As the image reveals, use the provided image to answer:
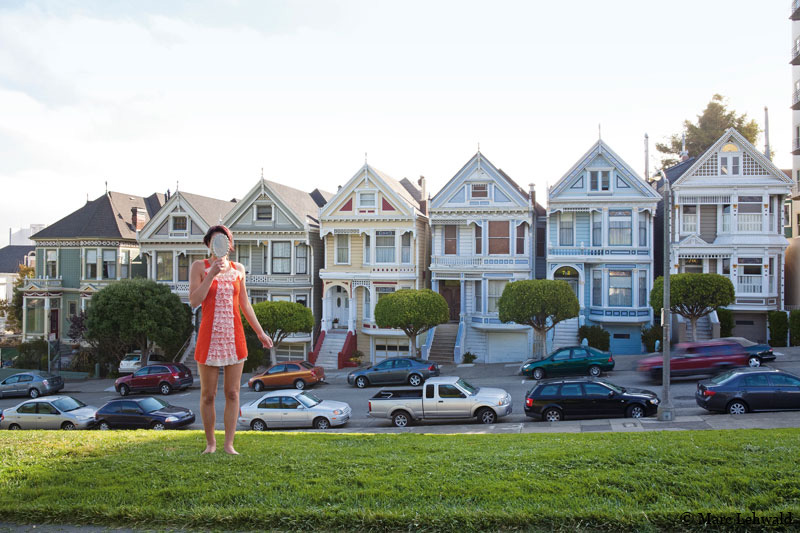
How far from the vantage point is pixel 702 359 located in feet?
76.0

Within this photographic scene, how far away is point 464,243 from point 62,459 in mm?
28099

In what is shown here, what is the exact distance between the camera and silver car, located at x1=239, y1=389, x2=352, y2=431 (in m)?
19.7

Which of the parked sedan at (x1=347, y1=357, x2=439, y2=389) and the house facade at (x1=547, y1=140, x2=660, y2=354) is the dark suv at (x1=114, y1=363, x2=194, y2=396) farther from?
the house facade at (x1=547, y1=140, x2=660, y2=354)

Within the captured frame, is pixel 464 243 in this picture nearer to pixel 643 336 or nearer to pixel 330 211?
pixel 330 211

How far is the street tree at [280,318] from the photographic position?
32031 mm

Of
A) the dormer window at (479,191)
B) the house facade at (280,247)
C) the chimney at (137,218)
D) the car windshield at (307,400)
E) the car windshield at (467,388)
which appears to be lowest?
the car windshield at (307,400)

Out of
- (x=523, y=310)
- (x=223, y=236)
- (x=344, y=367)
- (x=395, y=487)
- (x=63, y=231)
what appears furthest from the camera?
(x=63, y=231)

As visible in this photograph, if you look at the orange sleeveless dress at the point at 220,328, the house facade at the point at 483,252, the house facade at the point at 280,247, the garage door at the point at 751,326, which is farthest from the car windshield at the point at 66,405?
the garage door at the point at 751,326

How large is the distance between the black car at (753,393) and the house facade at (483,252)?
51.6ft

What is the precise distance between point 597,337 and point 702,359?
28.5 feet

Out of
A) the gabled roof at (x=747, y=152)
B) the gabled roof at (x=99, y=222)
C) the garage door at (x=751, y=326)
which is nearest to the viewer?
the gabled roof at (x=747, y=152)

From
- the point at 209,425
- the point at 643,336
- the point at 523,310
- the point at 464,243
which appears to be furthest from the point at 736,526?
the point at 464,243

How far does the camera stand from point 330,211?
120ft

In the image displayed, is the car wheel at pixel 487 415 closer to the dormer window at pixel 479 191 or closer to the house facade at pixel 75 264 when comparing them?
the dormer window at pixel 479 191
